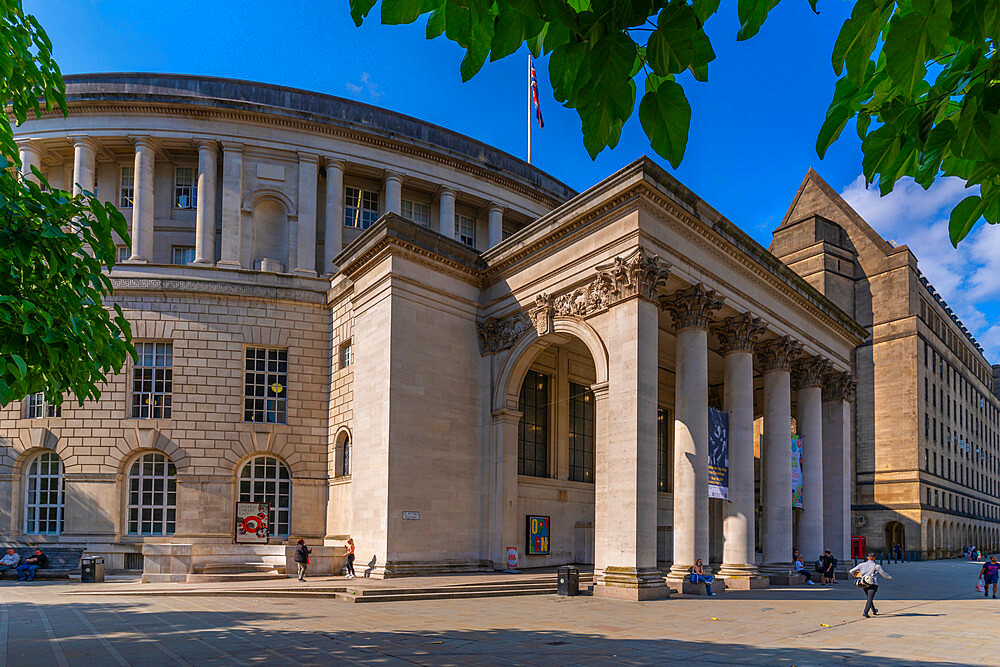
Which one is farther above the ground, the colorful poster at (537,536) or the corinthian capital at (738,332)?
the corinthian capital at (738,332)

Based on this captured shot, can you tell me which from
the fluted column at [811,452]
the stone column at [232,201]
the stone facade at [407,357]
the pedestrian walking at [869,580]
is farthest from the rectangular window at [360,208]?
the pedestrian walking at [869,580]

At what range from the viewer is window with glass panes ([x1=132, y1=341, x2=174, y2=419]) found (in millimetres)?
29891

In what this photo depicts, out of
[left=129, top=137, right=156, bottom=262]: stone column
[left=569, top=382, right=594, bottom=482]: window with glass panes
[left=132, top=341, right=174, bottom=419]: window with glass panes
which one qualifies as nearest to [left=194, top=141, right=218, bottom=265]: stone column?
[left=129, top=137, right=156, bottom=262]: stone column

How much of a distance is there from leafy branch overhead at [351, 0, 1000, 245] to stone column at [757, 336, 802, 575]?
2694 cm

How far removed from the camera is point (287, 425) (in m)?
30.4

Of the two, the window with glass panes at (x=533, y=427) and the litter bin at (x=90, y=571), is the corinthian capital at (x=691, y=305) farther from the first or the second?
the litter bin at (x=90, y=571)

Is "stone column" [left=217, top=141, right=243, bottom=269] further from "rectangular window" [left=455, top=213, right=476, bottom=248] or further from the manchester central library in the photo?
"rectangular window" [left=455, top=213, right=476, bottom=248]

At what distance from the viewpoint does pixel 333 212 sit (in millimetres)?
34562

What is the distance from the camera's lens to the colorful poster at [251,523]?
29.0 meters

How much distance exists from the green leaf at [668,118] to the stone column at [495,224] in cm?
3536

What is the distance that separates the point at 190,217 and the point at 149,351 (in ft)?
25.1

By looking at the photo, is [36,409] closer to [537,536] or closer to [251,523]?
[251,523]

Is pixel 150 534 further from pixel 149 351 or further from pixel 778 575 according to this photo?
pixel 778 575

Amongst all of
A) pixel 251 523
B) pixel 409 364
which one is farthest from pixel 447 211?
pixel 251 523
